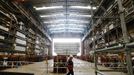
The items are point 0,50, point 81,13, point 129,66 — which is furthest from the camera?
point 81,13

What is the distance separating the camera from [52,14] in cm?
1791

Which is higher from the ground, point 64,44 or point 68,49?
point 64,44

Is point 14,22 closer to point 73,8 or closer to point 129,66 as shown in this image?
point 73,8

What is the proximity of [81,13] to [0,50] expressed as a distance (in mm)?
10947

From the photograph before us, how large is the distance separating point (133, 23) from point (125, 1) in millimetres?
1368

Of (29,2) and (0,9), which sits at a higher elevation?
(29,2)

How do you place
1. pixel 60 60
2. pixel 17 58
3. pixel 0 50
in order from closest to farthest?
pixel 60 60
pixel 0 50
pixel 17 58

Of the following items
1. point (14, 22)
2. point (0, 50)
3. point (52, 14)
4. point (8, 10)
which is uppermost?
point (52, 14)

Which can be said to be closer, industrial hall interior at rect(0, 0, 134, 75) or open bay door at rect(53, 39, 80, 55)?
industrial hall interior at rect(0, 0, 134, 75)

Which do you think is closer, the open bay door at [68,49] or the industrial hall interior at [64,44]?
the industrial hall interior at [64,44]

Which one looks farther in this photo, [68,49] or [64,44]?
[64,44]

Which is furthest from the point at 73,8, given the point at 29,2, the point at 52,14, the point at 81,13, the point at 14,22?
the point at 14,22

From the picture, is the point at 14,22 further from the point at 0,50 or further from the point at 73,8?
the point at 73,8

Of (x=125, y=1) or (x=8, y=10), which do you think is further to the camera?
(x=8, y=10)
